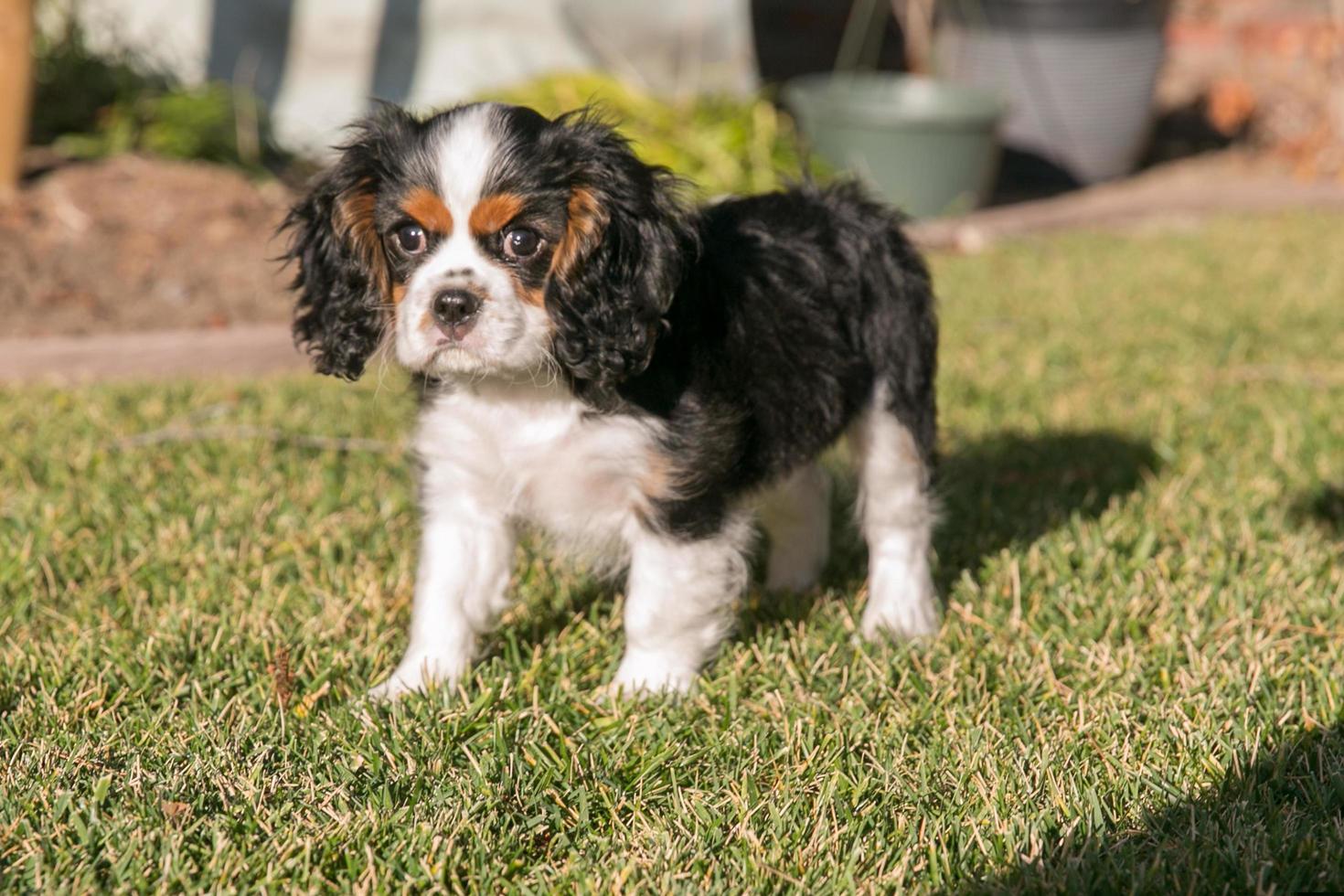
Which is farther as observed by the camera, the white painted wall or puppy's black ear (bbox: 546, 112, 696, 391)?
the white painted wall

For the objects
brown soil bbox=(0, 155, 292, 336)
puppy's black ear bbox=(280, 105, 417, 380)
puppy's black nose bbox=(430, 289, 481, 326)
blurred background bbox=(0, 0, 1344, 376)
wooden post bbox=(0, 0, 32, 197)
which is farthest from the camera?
blurred background bbox=(0, 0, 1344, 376)

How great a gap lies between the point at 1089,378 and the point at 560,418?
358cm

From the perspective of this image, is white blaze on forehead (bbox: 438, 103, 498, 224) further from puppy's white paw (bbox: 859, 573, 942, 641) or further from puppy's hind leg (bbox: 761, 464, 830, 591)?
puppy's white paw (bbox: 859, 573, 942, 641)

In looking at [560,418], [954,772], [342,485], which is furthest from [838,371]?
[342,485]

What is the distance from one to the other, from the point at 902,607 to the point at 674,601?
771 millimetres

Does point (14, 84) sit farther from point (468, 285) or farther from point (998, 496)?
point (998, 496)

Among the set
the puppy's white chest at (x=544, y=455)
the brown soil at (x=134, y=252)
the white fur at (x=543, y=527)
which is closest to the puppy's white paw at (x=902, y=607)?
the white fur at (x=543, y=527)

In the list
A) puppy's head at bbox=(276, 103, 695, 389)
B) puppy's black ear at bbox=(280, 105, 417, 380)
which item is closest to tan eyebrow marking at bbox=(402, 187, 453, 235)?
puppy's head at bbox=(276, 103, 695, 389)

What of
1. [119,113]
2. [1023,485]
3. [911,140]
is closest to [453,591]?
[1023,485]

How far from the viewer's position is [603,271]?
10.3 ft

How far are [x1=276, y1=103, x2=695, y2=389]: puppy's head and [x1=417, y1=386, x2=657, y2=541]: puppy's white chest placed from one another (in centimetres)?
10

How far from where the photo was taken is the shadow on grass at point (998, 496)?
4301mm

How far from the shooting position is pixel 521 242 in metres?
3.11

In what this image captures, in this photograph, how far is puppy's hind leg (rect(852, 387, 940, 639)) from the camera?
12.7 ft
